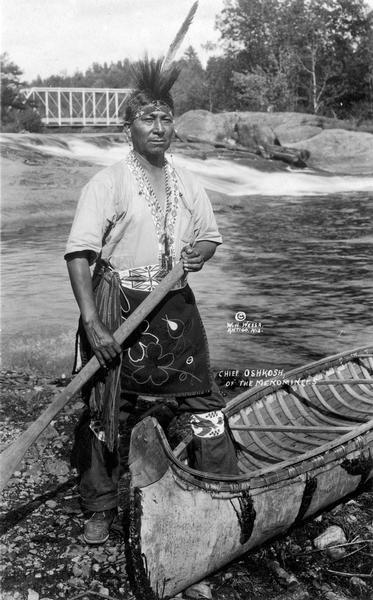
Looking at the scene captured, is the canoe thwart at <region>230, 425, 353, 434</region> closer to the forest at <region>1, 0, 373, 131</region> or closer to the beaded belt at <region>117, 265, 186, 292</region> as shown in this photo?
the beaded belt at <region>117, 265, 186, 292</region>

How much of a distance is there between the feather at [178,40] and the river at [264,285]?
3898 mm

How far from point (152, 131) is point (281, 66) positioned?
98.2ft

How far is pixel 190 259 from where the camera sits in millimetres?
2846

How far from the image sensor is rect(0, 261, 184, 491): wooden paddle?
8.79ft

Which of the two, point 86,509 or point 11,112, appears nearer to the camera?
point 86,509

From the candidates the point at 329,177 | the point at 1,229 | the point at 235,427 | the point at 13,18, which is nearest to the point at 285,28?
the point at 329,177

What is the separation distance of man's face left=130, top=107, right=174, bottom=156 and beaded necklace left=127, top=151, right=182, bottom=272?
0.24ft

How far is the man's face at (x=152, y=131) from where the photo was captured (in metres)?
2.87

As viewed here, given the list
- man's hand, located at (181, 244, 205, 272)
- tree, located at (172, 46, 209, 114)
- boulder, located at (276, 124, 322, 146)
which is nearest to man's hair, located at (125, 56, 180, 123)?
man's hand, located at (181, 244, 205, 272)

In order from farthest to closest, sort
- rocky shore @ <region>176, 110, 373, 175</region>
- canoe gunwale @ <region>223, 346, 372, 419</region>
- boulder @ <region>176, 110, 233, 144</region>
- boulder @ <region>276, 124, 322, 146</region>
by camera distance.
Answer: boulder @ <region>276, 124, 322, 146</region> < boulder @ <region>176, 110, 233, 144</region> < rocky shore @ <region>176, 110, 373, 175</region> < canoe gunwale @ <region>223, 346, 372, 419</region>

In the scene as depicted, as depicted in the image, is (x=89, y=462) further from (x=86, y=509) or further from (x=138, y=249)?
(x=138, y=249)

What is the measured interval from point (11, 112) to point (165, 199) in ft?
81.3

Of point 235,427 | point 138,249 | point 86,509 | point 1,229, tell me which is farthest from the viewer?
point 1,229

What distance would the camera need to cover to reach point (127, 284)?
288 cm
